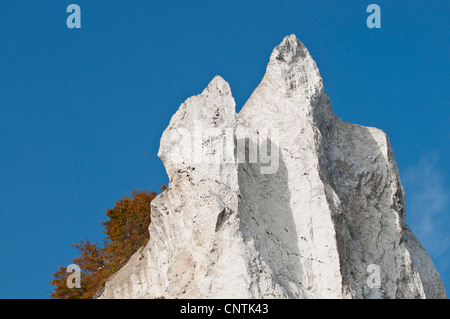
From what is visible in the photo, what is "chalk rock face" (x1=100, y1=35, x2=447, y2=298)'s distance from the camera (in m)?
31.7

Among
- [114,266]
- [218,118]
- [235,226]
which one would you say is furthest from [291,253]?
[114,266]

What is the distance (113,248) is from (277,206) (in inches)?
496

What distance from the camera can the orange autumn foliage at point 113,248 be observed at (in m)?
42.5

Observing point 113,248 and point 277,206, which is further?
point 113,248

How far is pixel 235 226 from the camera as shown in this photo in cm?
3144

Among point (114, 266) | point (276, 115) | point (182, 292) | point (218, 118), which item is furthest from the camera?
point (114, 266)

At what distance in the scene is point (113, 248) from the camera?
4434 centimetres

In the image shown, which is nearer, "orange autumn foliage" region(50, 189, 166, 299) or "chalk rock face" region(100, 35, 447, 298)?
"chalk rock face" region(100, 35, 447, 298)

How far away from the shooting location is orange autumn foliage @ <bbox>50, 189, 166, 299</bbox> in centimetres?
4250

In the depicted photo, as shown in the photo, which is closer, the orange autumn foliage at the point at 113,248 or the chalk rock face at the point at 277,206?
the chalk rock face at the point at 277,206

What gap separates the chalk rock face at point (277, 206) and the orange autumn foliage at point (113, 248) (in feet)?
15.0

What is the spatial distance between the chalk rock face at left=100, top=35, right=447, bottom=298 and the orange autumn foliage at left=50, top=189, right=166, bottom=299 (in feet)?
15.0
